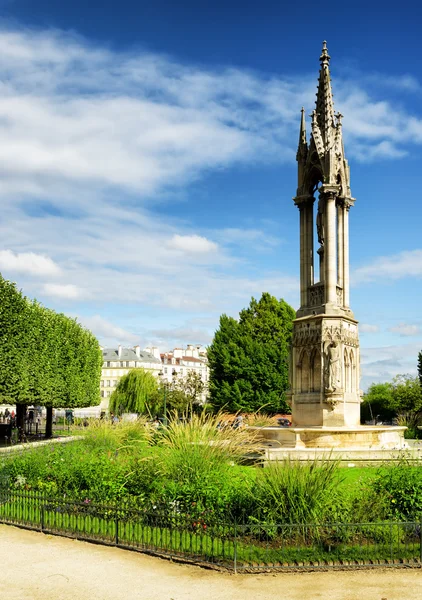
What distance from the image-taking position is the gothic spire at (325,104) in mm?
22266

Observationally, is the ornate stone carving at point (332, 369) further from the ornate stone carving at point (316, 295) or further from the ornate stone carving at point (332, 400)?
the ornate stone carving at point (316, 295)

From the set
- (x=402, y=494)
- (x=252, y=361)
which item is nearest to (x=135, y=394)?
(x=252, y=361)

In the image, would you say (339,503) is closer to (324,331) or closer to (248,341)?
(324,331)

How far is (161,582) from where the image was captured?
860 cm

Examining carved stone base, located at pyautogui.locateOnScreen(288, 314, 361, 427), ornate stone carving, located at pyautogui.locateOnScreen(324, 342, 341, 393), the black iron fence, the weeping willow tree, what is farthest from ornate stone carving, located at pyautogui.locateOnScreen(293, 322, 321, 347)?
the weeping willow tree

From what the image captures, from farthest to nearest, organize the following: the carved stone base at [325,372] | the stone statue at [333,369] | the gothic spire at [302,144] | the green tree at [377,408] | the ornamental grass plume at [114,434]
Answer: the green tree at [377,408], the gothic spire at [302,144], the carved stone base at [325,372], the stone statue at [333,369], the ornamental grass plume at [114,434]

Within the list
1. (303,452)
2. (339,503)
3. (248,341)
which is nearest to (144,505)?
(339,503)

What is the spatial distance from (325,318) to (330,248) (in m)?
2.53

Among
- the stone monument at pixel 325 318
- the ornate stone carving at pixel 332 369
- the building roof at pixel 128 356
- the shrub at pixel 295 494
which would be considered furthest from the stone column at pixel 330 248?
the building roof at pixel 128 356

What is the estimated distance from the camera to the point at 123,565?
946 centimetres

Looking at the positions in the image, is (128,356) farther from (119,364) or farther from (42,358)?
(42,358)

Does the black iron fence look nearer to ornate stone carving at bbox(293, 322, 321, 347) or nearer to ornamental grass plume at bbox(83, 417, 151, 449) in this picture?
ornamental grass plume at bbox(83, 417, 151, 449)

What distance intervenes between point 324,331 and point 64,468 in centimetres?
1026

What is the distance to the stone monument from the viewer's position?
773 inches
